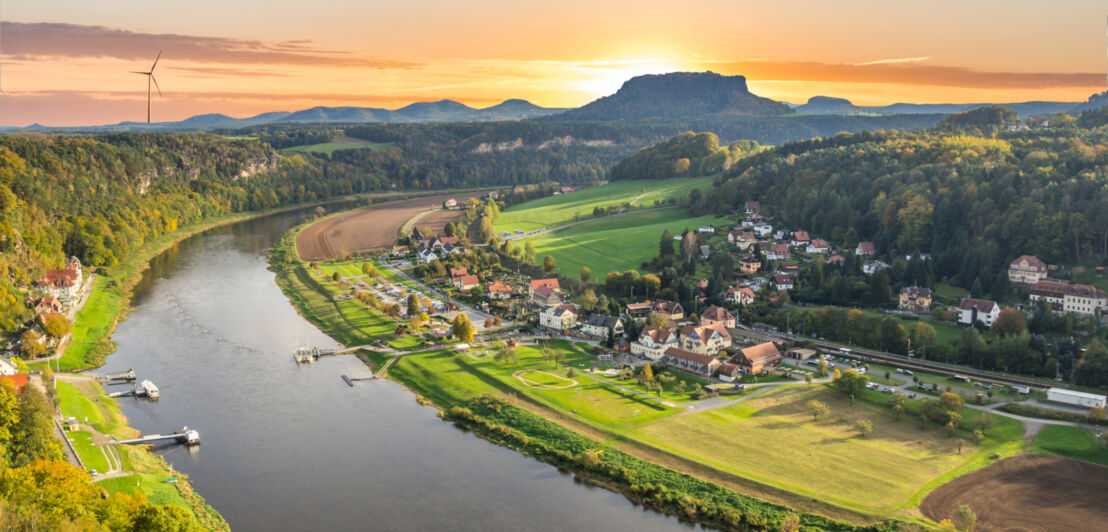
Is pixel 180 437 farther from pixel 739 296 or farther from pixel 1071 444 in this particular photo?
pixel 1071 444

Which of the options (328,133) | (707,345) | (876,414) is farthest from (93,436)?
(328,133)

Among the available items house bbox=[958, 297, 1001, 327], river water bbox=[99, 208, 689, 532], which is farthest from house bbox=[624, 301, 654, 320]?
house bbox=[958, 297, 1001, 327]

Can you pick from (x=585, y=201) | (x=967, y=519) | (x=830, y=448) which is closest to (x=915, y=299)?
(x=830, y=448)

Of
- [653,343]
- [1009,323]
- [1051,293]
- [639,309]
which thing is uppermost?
[1051,293]

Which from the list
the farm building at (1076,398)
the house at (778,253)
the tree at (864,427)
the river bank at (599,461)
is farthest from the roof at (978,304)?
the river bank at (599,461)

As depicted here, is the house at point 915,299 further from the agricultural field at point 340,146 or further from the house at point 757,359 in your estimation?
the agricultural field at point 340,146

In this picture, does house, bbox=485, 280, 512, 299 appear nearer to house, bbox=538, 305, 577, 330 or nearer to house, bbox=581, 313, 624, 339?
house, bbox=538, 305, 577, 330
